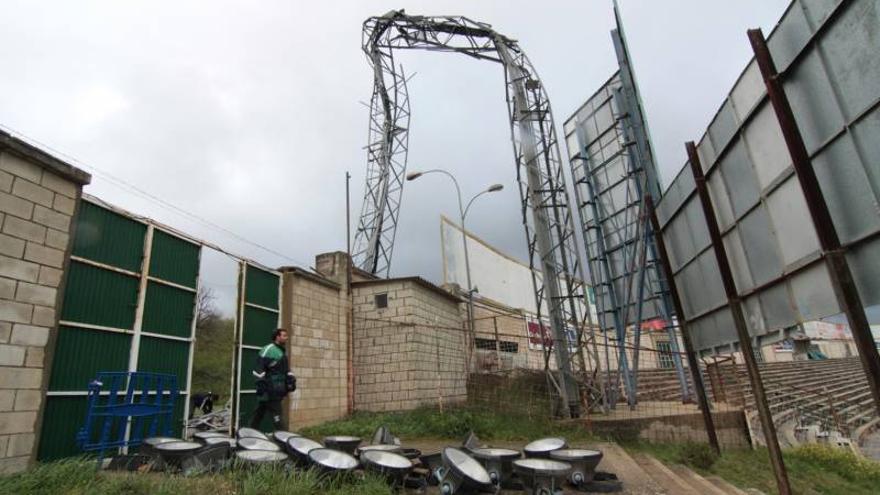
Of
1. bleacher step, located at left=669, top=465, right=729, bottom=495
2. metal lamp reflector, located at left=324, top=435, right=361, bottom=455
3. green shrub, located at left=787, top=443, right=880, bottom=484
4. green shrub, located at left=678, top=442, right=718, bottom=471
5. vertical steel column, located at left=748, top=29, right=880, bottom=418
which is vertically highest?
vertical steel column, located at left=748, top=29, right=880, bottom=418

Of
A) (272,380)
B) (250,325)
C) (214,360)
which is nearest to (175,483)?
(272,380)

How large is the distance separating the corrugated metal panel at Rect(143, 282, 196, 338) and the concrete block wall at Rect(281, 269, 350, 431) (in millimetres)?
2312

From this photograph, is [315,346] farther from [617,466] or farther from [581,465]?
[581,465]

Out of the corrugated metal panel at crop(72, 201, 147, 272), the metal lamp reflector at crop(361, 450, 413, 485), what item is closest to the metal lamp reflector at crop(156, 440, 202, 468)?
the metal lamp reflector at crop(361, 450, 413, 485)

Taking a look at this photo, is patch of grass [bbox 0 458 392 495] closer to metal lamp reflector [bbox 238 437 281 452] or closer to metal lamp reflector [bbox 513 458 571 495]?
metal lamp reflector [bbox 238 437 281 452]

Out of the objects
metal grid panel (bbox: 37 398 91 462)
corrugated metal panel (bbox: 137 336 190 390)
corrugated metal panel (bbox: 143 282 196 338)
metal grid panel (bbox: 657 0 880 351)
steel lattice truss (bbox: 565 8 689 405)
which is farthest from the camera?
steel lattice truss (bbox: 565 8 689 405)

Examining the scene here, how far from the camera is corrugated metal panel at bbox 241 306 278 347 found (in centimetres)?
859

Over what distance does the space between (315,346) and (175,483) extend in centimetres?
639

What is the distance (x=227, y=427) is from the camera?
812 centimetres

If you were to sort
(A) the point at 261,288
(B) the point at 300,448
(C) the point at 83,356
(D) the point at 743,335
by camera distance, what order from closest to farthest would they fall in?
(D) the point at 743,335 → (B) the point at 300,448 → (C) the point at 83,356 → (A) the point at 261,288

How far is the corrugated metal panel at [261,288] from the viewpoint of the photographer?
8.81 meters

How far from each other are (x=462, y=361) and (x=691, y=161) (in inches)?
363

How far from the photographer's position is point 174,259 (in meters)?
7.27

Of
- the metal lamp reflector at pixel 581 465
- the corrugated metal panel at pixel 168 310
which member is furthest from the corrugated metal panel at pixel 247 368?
the metal lamp reflector at pixel 581 465
